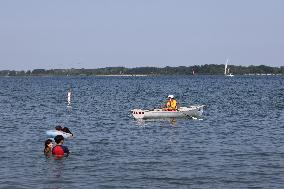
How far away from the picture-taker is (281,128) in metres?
40.1

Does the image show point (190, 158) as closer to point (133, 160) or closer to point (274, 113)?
point (133, 160)

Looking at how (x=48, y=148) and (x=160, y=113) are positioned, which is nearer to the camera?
(x=48, y=148)

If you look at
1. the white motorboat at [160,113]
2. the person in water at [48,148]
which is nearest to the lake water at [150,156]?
the person in water at [48,148]

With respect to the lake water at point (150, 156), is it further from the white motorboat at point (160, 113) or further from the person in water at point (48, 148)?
the white motorboat at point (160, 113)

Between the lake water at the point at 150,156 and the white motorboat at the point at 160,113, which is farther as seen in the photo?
the white motorboat at the point at 160,113

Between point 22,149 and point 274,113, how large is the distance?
106 feet

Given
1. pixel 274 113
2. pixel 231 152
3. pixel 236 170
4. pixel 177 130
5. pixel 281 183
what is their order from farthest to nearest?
1. pixel 274 113
2. pixel 177 130
3. pixel 231 152
4. pixel 236 170
5. pixel 281 183

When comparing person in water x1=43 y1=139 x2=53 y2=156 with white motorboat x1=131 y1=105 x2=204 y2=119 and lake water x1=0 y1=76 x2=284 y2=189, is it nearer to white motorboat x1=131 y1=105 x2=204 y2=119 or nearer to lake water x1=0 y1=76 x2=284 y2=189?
lake water x1=0 y1=76 x2=284 y2=189

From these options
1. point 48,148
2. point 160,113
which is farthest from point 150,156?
point 160,113

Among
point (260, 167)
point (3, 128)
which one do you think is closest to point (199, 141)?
point (260, 167)

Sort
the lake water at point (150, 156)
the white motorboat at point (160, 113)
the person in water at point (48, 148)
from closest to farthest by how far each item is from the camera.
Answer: the lake water at point (150, 156)
the person in water at point (48, 148)
the white motorboat at point (160, 113)

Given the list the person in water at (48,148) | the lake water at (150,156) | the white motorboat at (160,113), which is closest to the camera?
the lake water at (150,156)

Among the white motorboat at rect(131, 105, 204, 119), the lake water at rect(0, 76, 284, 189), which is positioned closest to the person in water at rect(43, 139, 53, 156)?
the lake water at rect(0, 76, 284, 189)

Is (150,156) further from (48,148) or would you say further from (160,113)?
(160,113)
